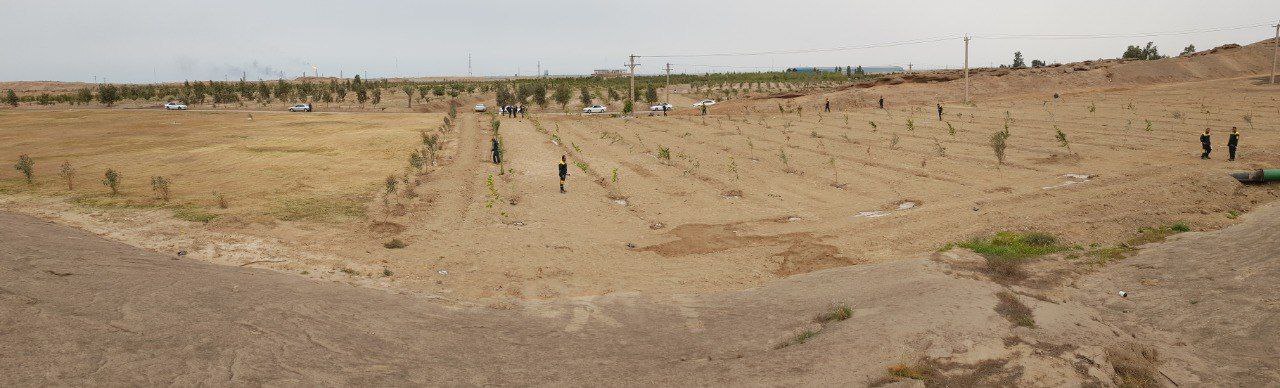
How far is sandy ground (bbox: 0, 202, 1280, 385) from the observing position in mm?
8070

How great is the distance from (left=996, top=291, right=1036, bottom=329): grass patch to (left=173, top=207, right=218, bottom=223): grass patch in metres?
19.1

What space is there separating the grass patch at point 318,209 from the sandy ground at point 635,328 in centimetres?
619

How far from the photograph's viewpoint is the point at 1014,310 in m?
10.0

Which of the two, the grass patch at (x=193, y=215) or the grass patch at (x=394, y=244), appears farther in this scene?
the grass patch at (x=193, y=215)

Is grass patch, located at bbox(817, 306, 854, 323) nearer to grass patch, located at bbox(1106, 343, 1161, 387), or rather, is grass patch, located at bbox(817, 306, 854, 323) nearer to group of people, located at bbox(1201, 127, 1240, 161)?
grass patch, located at bbox(1106, 343, 1161, 387)

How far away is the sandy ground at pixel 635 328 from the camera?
8.07 m

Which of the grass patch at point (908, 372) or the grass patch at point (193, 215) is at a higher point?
the grass patch at point (193, 215)

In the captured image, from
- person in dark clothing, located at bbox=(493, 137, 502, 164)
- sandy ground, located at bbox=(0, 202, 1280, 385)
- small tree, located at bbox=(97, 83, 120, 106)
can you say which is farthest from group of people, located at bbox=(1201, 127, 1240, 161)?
Result: small tree, located at bbox=(97, 83, 120, 106)

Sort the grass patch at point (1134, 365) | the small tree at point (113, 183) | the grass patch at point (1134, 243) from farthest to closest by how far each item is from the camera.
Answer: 1. the small tree at point (113, 183)
2. the grass patch at point (1134, 243)
3. the grass patch at point (1134, 365)

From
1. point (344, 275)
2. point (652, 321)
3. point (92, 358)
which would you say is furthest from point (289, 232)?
point (652, 321)

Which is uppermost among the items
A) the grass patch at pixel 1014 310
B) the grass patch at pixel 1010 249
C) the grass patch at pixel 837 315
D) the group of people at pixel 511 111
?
the group of people at pixel 511 111

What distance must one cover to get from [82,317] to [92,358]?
1.44 meters

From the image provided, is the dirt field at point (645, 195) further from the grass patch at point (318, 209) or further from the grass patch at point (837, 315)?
the grass patch at point (837, 315)

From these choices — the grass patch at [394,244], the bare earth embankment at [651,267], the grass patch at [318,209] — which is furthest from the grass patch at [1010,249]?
the grass patch at [318,209]
